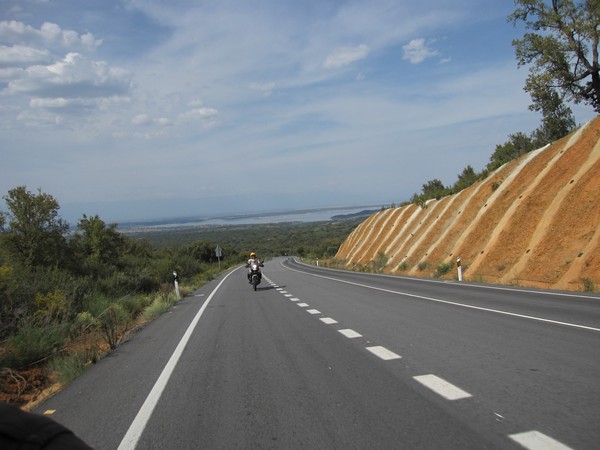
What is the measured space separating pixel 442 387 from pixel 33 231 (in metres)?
22.8

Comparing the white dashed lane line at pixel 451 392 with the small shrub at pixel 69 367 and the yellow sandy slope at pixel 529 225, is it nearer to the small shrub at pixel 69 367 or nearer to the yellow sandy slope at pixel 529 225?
the small shrub at pixel 69 367

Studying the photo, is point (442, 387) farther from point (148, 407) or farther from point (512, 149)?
point (512, 149)

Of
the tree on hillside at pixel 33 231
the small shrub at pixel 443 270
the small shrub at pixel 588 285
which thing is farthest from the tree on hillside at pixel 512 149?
the tree on hillside at pixel 33 231

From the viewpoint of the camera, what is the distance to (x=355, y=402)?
5504mm

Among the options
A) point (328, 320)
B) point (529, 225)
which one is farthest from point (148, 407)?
point (529, 225)

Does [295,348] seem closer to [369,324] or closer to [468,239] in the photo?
[369,324]

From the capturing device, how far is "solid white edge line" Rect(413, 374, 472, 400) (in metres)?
5.54

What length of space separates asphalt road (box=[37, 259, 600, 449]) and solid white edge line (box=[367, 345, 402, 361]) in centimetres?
4

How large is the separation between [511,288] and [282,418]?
605 inches

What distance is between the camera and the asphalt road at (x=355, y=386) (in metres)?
4.61

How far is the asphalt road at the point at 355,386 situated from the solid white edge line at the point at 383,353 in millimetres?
40

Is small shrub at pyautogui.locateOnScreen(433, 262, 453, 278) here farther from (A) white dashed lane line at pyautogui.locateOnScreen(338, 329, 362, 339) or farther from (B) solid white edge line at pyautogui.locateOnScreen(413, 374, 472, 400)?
(B) solid white edge line at pyautogui.locateOnScreen(413, 374, 472, 400)

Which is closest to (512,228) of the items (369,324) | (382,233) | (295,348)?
(369,324)

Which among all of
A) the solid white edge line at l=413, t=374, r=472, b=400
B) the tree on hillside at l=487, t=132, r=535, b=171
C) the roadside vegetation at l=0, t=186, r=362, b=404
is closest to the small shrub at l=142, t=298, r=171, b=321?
the roadside vegetation at l=0, t=186, r=362, b=404
